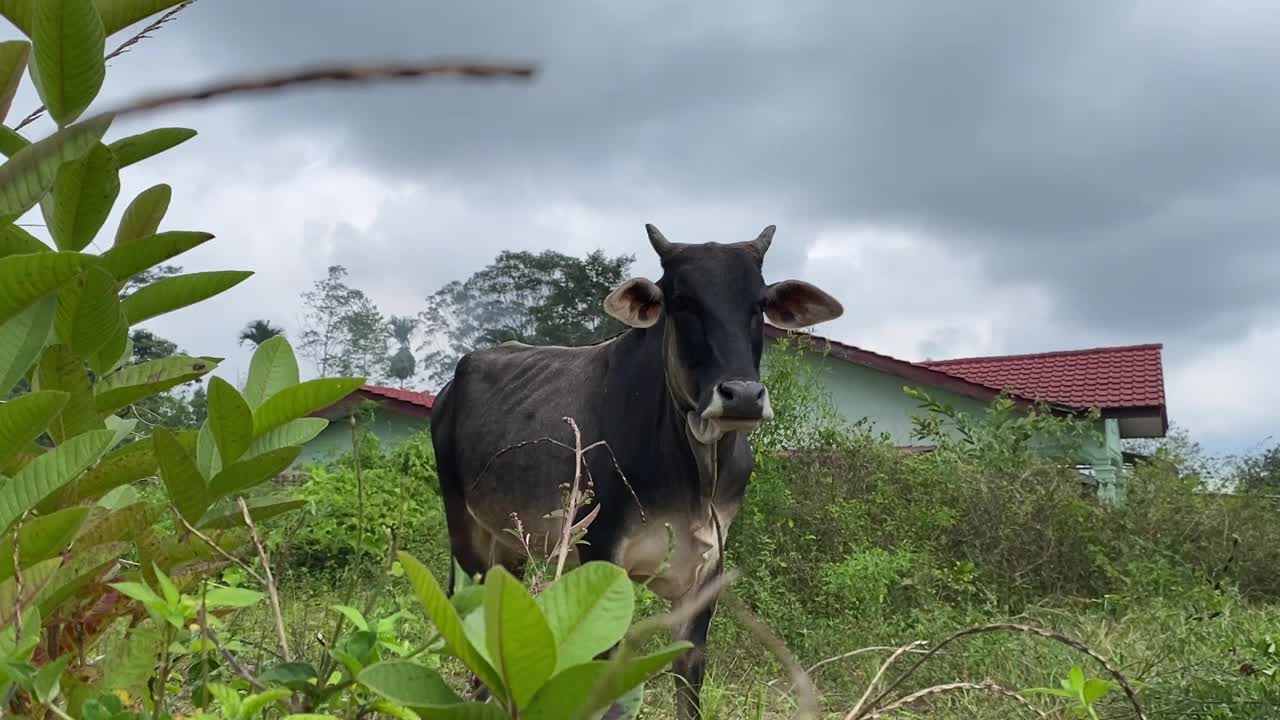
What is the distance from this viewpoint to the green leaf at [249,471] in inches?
36.2

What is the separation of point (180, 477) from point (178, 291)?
8.8 inches

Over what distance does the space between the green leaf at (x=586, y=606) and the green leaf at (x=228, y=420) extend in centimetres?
33

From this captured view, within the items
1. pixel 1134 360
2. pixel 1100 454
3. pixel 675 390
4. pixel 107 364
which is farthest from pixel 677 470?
pixel 1134 360

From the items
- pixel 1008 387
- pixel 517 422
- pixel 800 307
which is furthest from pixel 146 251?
pixel 1008 387

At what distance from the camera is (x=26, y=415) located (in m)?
0.80

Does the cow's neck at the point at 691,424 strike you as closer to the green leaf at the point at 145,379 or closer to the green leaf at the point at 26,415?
the green leaf at the point at 145,379

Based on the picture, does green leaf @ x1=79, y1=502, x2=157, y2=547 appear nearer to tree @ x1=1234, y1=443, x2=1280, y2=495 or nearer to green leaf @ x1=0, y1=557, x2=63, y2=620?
green leaf @ x1=0, y1=557, x2=63, y2=620

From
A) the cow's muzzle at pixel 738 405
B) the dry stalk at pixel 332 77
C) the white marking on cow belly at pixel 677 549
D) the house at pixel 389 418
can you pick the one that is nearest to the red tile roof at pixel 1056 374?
the house at pixel 389 418

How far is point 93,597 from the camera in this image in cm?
99

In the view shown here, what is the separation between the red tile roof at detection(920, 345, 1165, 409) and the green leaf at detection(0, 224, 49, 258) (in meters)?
16.6

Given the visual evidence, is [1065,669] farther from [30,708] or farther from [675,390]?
[30,708]

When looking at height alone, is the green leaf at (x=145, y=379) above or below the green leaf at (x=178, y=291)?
below

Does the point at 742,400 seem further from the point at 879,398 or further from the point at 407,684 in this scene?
the point at 879,398

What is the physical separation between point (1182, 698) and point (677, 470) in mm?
1779
